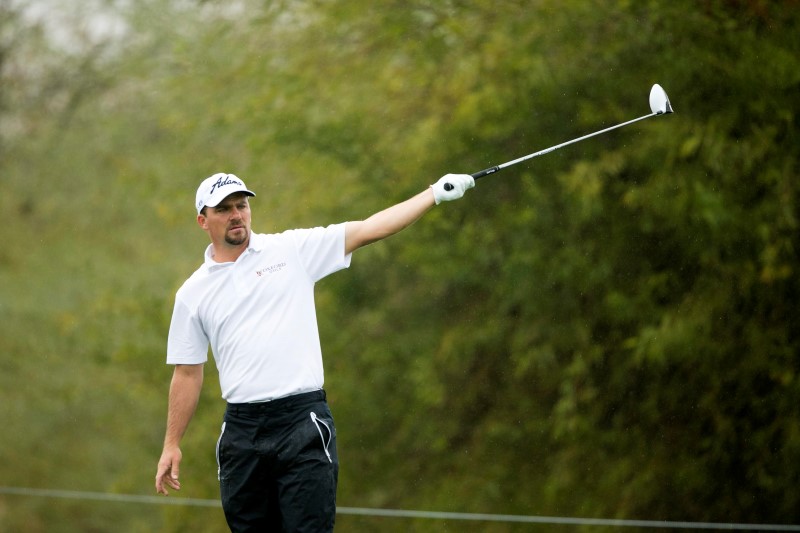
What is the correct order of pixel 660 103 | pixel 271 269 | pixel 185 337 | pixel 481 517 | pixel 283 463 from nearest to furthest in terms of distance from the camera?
pixel 283 463
pixel 271 269
pixel 185 337
pixel 660 103
pixel 481 517

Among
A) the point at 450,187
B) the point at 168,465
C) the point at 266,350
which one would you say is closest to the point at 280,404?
the point at 266,350

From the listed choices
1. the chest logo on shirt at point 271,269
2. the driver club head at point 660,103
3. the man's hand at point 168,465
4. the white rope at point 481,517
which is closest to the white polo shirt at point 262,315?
the chest logo on shirt at point 271,269

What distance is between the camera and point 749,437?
477 centimetres

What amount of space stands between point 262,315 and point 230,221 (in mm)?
282

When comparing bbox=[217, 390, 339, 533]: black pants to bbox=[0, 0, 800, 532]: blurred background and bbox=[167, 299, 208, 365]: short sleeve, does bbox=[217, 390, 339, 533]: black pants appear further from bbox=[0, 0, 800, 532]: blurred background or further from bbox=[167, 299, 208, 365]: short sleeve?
bbox=[0, 0, 800, 532]: blurred background

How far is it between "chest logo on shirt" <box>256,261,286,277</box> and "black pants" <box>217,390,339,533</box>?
345 mm

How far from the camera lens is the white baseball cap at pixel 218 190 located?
281cm

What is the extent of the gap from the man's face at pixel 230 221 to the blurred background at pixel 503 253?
246cm

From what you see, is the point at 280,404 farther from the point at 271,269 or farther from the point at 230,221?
the point at 230,221

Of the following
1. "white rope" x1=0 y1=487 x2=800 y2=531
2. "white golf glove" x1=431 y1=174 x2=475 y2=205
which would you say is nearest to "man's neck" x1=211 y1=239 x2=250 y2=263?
"white golf glove" x1=431 y1=174 x2=475 y2=205

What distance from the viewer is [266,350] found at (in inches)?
107

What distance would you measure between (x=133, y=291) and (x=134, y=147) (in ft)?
3.47

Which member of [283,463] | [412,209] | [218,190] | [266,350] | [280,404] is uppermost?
[218,190]

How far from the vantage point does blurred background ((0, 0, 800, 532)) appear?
4746 millimetres
